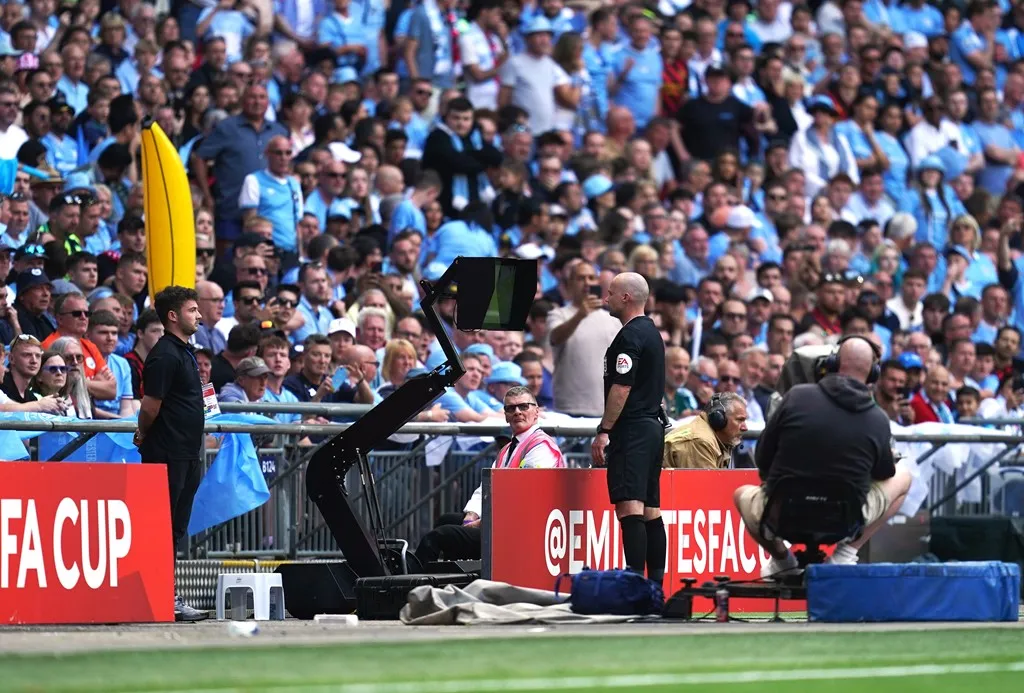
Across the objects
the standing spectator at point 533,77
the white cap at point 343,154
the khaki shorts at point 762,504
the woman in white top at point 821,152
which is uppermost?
the standing spectator at point 533,77

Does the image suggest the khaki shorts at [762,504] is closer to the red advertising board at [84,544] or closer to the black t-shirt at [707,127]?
the red advertising board at [84,544]

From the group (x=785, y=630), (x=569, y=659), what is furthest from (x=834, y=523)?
(x=569, y=659)

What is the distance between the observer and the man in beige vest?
48.6 feet

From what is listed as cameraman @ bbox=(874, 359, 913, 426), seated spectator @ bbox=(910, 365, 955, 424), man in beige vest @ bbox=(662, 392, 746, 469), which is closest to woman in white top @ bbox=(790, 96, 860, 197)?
seated spectator @ bbox=(910, 365, 955, 424)

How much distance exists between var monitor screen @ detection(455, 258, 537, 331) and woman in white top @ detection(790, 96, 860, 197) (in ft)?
43.2

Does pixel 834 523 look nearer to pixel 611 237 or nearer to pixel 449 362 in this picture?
pixel 449 362

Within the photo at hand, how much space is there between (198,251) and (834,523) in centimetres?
745

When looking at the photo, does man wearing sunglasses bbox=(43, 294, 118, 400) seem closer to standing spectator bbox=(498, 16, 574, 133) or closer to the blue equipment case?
the blue equipment case

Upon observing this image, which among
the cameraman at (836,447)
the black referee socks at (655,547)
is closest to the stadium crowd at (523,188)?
the black referee socks at (655,547)

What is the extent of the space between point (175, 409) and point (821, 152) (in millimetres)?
14418

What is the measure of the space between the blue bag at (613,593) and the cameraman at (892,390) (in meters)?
6.73

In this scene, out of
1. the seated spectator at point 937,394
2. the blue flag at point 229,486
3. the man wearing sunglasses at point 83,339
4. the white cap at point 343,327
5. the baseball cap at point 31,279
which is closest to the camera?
the blue flag at point 229,486

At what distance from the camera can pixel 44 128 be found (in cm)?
1820

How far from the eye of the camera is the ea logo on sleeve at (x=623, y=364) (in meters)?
13.1
